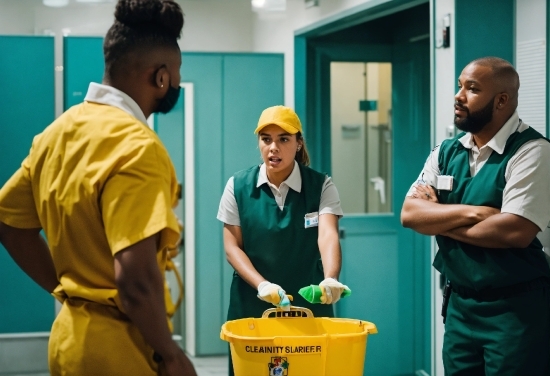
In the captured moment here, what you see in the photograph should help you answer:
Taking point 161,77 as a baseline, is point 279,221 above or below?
below

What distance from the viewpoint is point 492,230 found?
228cm

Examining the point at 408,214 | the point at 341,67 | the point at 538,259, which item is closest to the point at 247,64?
the point at 341,67

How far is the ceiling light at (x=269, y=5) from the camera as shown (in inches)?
195

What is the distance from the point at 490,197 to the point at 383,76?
2296mm

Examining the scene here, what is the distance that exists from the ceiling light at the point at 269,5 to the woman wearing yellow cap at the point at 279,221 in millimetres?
2482

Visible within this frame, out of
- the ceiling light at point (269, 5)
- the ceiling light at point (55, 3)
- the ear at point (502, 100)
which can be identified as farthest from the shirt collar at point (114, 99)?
the ceiling light at point (55, 3)

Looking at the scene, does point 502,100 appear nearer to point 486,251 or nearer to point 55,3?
point 486,251

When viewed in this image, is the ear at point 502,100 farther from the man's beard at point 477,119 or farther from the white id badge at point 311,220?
the white id badge at point 311,220

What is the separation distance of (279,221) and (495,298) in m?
0.74

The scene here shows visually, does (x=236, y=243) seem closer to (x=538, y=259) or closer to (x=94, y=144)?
(x=538, y=259)

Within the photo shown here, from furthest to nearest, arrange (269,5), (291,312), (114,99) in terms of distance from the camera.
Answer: (269,5), (291,312), (114,99)

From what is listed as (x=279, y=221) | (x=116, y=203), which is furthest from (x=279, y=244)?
(x=116, y=203)

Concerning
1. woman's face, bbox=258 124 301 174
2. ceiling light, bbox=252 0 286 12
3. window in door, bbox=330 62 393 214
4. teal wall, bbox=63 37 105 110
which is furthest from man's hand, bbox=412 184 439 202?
ceiling light, bbox=252 0 286 12

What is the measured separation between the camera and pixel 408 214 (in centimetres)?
253
